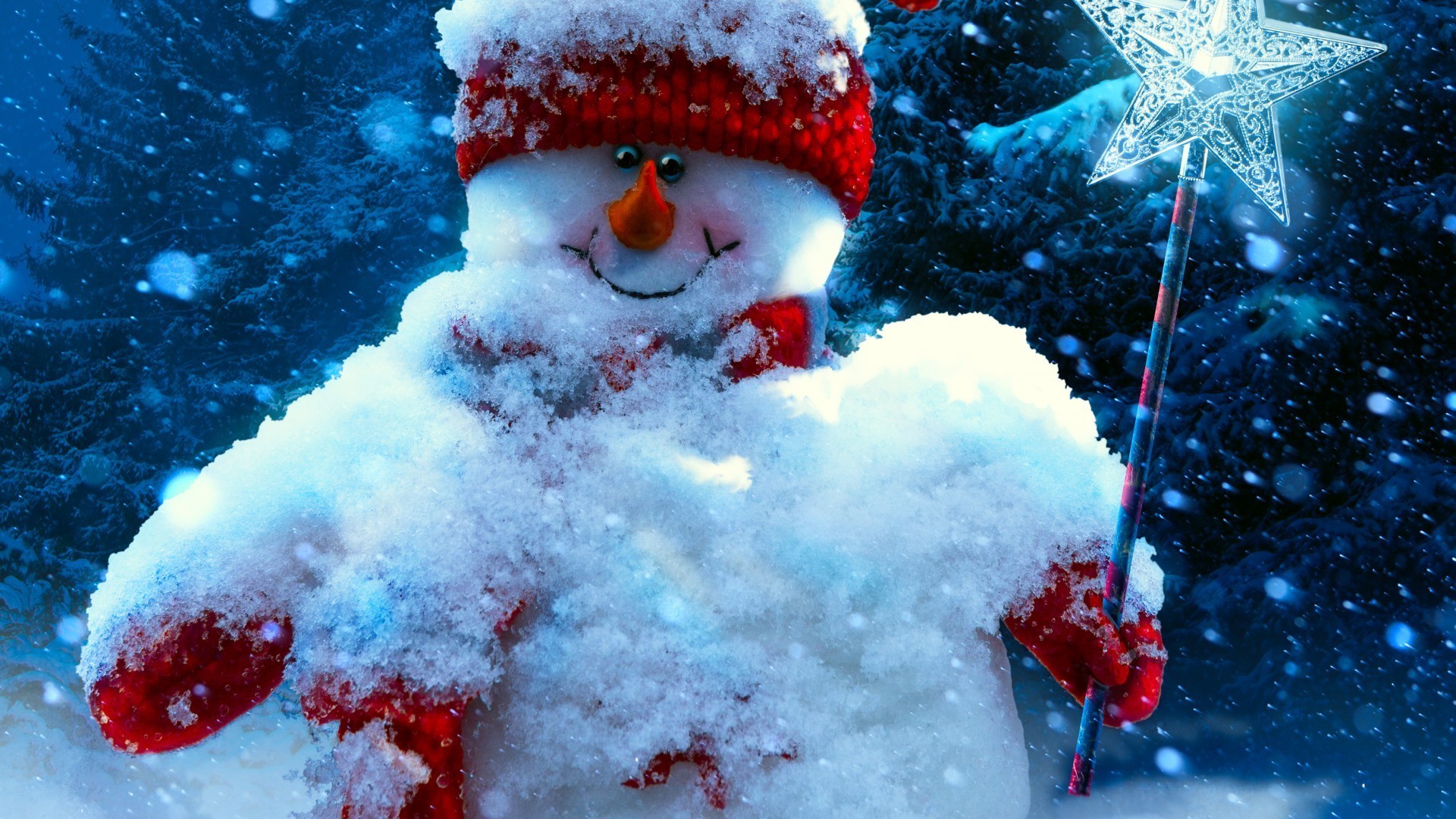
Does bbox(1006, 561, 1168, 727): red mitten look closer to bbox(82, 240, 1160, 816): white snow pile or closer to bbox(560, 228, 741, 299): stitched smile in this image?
bbox(82, 240, 1160, 816): white snow pile

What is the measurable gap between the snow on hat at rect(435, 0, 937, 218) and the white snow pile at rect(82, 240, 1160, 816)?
180mm

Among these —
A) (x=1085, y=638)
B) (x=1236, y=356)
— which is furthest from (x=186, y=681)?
(x=1236, y=356)

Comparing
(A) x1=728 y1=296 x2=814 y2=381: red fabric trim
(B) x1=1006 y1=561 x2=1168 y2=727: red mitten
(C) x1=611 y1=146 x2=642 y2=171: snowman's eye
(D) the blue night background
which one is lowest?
(D) the blue night background

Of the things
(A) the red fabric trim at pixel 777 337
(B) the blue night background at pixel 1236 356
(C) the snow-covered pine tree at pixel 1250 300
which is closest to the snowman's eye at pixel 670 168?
(A) the red fabric trim at pixel 777 337

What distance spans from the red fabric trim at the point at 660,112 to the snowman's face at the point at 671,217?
0.05 ft

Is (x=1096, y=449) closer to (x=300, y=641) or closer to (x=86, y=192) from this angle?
(x=300, y=641)

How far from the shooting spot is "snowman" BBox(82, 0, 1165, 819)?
0.71 meters

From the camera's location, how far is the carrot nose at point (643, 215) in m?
0.80

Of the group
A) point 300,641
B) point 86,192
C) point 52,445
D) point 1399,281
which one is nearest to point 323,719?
point 300,641

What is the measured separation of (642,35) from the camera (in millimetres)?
851

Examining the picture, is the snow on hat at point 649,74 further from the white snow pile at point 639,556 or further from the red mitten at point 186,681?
the red mitten at point 186,681

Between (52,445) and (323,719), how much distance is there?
4.27 meters

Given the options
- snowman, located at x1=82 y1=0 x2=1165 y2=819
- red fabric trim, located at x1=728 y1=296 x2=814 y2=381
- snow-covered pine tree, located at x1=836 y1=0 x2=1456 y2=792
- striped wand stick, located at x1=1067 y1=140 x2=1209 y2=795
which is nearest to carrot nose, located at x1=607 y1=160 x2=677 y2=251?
snowman, located at x1=82 y1=0 x2=1165 y2=819

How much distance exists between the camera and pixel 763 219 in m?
0.90
